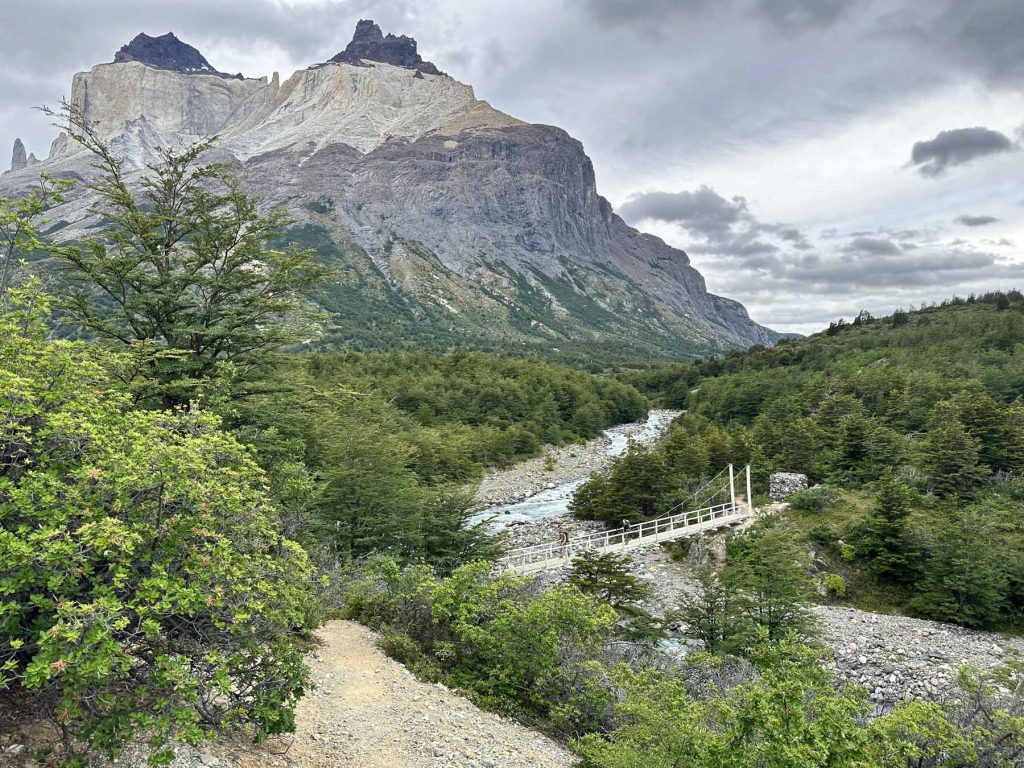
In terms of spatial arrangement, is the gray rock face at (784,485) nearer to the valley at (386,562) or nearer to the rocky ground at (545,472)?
the valley at (386,562)

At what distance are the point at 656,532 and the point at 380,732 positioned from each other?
1793cm

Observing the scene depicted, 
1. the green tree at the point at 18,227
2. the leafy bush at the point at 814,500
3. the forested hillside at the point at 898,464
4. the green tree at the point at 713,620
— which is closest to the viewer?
the green tree at the point at 18,227

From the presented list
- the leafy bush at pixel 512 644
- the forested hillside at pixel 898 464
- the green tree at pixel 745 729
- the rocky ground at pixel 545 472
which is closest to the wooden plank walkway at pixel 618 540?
the forested hillside at pixel 898 464

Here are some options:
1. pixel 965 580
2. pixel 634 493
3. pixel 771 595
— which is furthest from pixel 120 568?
pixel 634 493

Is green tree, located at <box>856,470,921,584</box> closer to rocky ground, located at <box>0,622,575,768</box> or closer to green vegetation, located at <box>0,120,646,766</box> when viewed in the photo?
green vegetation, located at <box>0,120,646,766</box>

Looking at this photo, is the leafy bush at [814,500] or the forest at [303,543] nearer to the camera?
the forest at [303,543]

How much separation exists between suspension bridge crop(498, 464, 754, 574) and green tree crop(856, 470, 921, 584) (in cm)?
569

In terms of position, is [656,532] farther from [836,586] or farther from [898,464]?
[898,464]

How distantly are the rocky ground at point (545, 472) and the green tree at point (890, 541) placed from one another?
18.8 m

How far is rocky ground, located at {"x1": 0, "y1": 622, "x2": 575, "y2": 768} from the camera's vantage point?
6574 millimetres

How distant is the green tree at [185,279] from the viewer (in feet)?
45.2

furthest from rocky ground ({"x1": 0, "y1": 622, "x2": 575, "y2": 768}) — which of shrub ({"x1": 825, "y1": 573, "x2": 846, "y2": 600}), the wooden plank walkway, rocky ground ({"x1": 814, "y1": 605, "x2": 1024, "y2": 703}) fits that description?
shrub ({"x1": 825, "y1": 573, "x2": 846, "y2": 600})

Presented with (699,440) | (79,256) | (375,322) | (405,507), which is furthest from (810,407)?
(375,322)

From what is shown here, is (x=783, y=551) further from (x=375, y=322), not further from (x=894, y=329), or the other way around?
(x=375, y=322)
